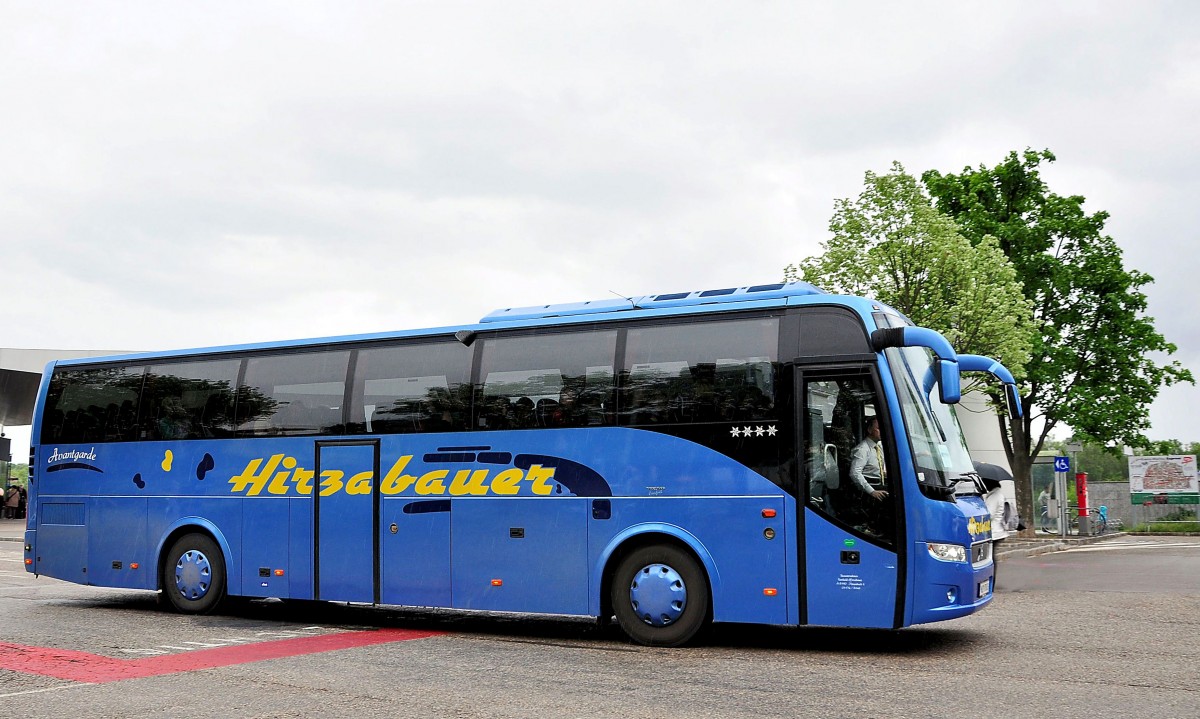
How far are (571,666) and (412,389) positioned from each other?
4106mm

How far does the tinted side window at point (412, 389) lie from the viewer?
1237 cm

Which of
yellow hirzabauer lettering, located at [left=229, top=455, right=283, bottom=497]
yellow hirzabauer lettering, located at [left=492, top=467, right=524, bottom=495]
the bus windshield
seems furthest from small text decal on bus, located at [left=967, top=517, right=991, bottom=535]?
yellow hirzabauer lettering, located at [left=229, top=455, right=283, bottom=497]

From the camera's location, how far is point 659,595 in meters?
11.0

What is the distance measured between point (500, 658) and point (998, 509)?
30.6 ft

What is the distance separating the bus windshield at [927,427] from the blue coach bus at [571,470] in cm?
3

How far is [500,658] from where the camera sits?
10305mm

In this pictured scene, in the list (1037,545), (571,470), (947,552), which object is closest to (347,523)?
(571,470)

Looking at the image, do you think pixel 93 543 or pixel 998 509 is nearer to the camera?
pixel 93 543

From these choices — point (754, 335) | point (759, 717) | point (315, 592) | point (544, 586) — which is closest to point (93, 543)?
point (315, 592)

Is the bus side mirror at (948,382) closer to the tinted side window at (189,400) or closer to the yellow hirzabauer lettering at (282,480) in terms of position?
the yellow hirzabauer lettering at (282,480)

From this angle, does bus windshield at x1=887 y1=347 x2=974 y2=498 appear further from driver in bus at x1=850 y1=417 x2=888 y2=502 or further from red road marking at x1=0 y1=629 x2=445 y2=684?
red road marking at x1=0 y1=629 x2=445 y2=684

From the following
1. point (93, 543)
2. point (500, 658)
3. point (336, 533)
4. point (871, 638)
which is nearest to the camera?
point (500, 658)

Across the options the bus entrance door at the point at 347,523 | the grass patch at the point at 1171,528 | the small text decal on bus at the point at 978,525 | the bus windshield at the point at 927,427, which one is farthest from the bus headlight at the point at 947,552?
the grass patch at the point at 1171,528

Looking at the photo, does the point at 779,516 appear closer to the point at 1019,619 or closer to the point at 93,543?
the point at 1019,619
